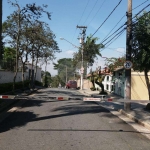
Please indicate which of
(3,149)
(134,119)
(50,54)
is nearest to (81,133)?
(3,149)

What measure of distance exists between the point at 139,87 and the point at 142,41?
8027 millimetres

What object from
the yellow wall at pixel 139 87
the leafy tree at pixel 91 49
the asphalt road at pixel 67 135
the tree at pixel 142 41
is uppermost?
the leafy tree at pixel 91 49

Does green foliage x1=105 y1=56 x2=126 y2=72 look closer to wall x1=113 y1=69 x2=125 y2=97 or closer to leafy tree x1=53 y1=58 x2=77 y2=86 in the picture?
wall x1=113 y1=69 x2=125 y2=97

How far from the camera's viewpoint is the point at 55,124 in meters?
9.59

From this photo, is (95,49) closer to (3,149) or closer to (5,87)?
(5,87)

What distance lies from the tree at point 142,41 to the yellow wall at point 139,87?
6.75 metres

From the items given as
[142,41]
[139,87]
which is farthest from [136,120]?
[139,87]

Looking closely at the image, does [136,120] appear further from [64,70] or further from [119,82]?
[64,70]

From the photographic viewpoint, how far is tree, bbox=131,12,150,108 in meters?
14.1

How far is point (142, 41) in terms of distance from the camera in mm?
14352

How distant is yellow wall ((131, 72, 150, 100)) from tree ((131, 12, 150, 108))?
22.1ft

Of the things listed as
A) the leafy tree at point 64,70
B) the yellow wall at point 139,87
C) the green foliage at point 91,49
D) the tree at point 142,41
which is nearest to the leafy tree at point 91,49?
the green foliage at point 91,49

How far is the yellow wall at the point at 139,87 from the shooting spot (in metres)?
21.6

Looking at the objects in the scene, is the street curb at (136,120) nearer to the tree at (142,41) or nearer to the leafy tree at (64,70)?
the tree at (142,41)
